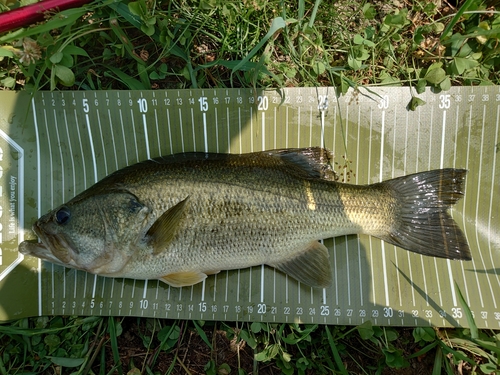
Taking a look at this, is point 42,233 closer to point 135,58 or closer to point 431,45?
point 135,58

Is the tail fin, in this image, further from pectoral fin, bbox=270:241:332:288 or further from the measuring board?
pectoral fin, bbox=270:241:332:288

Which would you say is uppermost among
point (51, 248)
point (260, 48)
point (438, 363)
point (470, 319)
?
point (260, 48)

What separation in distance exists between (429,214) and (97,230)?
8.04 feet

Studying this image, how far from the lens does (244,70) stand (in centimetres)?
273

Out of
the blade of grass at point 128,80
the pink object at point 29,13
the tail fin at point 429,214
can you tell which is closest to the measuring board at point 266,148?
the blade of grass at point 128,80

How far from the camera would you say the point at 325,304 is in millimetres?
2639

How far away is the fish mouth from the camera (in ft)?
7.60

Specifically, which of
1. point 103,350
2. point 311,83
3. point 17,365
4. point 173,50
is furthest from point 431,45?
point 17,365

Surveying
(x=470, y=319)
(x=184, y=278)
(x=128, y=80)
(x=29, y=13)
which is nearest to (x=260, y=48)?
(x=128, y=80)

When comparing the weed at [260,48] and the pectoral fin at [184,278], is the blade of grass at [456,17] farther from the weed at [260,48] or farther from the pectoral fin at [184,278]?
the pectoral fin at [184,278]

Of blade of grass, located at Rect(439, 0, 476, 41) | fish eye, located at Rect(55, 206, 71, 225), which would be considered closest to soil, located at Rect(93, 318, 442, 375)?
fish eye, located at Rect(55, 206, 71, 225)

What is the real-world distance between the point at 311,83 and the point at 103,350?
276 centimetres

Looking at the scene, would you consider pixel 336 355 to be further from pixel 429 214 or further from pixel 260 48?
pixel 260 48

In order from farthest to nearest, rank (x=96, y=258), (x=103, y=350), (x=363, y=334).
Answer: (x=103, y=350) → (x=363, y=334) → (x=96, y=258)
